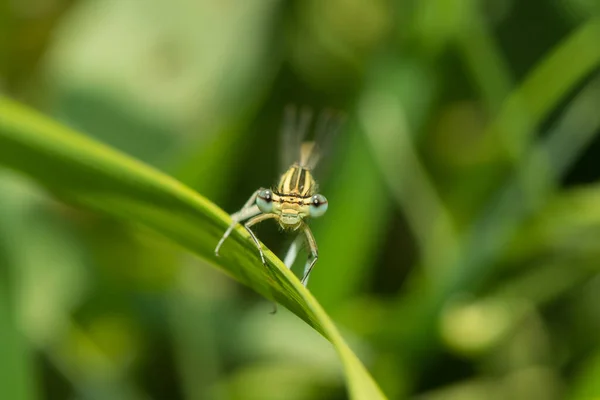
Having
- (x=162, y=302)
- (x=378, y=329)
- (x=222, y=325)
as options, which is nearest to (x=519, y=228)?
(x=378, y=329)

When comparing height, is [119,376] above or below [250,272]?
above

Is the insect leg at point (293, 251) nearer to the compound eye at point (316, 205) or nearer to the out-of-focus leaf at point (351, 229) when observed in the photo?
the compound eye at point (316, 205)

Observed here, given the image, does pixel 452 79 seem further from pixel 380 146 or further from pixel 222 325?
pixel 222 325

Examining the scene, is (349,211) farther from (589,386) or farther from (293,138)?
(589,386)

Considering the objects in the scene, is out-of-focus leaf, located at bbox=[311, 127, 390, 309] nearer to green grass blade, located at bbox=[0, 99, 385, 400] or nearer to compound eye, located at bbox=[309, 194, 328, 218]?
compound eye, located at bbox=[309, 194, 328, 218]

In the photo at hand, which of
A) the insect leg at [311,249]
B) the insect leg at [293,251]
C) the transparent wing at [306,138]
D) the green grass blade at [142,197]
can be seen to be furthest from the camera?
the transparent wing at [306,138]

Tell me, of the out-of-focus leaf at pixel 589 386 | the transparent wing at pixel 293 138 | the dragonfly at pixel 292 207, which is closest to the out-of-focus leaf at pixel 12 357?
the dragonfly at pixel 292 207

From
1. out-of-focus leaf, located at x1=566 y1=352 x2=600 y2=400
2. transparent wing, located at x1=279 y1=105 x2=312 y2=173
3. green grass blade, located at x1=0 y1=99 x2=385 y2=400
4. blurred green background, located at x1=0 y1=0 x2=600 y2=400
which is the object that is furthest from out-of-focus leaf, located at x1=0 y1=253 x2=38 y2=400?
out-of-focus leaf, located at x1=566 y1=352 x2=600 y2=400

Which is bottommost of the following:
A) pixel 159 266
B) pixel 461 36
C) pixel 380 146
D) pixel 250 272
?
pixel 250 272
